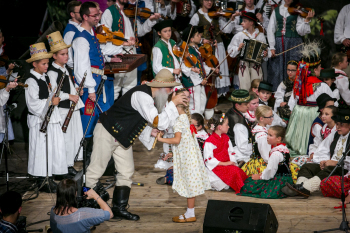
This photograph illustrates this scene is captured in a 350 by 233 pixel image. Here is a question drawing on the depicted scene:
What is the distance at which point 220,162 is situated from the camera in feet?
17.3

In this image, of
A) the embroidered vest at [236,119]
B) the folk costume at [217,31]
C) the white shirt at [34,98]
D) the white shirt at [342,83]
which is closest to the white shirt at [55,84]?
the white shirt at [34,98]

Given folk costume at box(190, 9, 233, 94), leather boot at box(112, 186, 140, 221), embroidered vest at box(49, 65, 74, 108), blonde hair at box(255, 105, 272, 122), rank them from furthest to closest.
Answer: folk costume at box(190, 9, 233, 94), blonde hair at box(255, 105, 272, 122), embroidered vest at box(49, 65, 74, 108), leather boot at box(112, 186, 140, 221)

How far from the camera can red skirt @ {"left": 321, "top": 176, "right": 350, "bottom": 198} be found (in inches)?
194

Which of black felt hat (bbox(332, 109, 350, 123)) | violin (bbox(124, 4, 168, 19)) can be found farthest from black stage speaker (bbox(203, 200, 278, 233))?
violin (bbox(124, 4, 168, 19))

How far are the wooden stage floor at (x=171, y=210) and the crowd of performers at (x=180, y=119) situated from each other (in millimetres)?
129

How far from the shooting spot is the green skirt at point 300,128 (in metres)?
6.46

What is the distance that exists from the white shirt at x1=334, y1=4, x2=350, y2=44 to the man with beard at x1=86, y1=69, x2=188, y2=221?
5452 mm

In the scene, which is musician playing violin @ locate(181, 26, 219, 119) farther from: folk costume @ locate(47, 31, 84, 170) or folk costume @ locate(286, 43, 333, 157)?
folk costume @ locate(47, 31, 84, 170)

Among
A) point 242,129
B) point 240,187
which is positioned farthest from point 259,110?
point 240,187

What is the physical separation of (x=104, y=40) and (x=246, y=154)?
2.49 metres

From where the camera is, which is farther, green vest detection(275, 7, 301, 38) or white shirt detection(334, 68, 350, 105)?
green vest detection(275, 7, 301, 38)

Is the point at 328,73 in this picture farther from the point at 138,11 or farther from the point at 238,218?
the point at 238,218

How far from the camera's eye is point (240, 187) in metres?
5.22

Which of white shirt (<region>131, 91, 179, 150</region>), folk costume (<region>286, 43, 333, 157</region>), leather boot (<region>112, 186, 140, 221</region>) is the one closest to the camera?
white shirt (<region>131, 91, 179, 150</region>)
